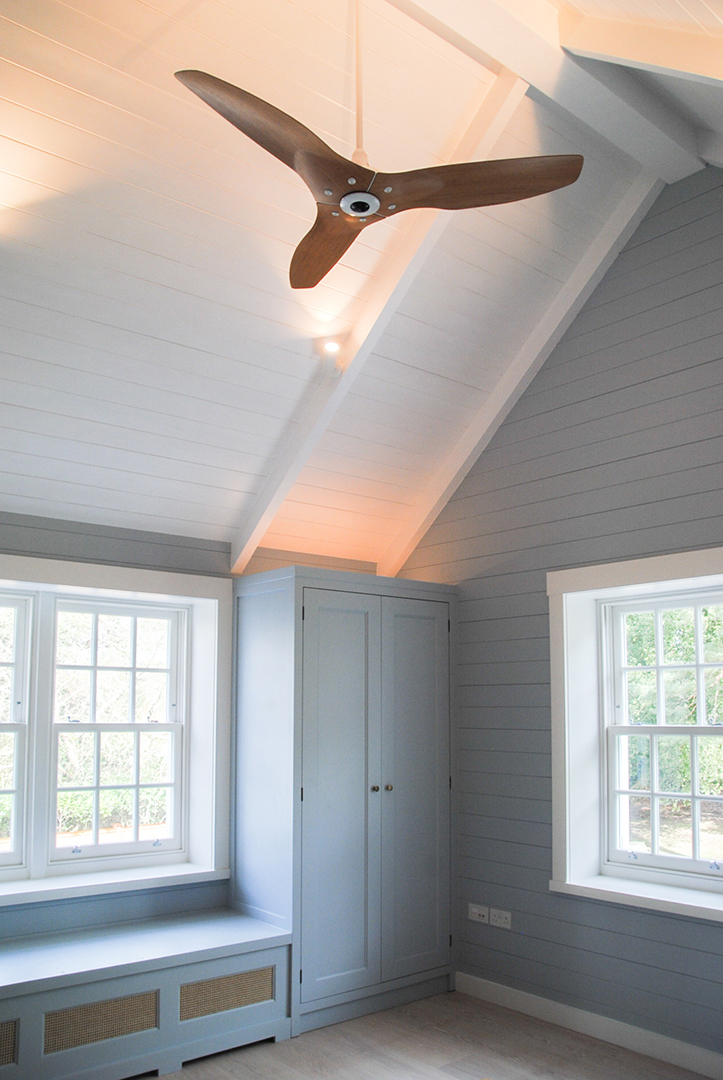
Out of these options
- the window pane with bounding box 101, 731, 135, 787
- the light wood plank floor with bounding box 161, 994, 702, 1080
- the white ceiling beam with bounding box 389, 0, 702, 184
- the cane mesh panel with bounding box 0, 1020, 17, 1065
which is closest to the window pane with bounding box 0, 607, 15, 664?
the window pane with bounding box 101, 731, 135, 787

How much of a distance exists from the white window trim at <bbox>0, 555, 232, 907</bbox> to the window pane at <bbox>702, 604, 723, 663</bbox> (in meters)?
2.33

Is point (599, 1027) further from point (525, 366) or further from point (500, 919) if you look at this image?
point (525, 366)

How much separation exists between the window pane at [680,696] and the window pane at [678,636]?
0.06m

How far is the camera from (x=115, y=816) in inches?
172

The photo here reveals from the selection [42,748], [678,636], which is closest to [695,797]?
[678,636]

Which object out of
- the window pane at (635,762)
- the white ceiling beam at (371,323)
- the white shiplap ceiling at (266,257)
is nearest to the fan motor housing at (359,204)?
the white shiplap ceiling at (266,257)

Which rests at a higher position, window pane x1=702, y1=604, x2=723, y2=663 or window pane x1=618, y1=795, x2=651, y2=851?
window pane x1=702, y1=604, x2=723, y2=663

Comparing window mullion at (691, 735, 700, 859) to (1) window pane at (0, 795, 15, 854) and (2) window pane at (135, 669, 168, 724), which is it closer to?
(2) window pane at (135, 669, 168, 724)

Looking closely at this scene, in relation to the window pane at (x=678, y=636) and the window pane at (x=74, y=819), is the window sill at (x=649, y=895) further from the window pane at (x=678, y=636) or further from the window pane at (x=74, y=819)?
the window pane at (x=74, y=819)

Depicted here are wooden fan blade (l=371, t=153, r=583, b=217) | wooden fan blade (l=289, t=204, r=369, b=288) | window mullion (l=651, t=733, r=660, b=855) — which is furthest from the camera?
window mullion (l=651, t=733, r=660, b=855)

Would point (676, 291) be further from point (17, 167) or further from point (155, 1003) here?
point (155, 1003)

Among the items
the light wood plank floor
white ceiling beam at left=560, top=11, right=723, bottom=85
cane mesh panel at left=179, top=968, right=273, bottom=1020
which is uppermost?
white ceiling beam at left=560, top=11, right=723, bottom=85

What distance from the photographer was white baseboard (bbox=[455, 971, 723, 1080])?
138 inches

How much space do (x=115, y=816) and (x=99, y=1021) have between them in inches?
43.4
